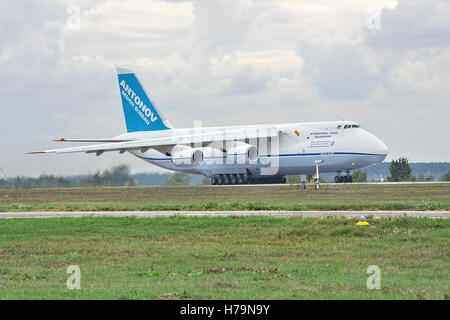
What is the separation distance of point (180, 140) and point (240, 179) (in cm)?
611

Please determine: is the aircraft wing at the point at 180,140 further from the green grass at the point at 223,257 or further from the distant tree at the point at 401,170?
the green grass at the point at 223,257

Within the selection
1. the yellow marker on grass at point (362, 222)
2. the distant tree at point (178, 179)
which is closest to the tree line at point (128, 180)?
the distant tree at point (178, 179)

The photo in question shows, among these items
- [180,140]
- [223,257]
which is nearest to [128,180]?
[180,140]

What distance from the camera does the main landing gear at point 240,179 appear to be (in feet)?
202

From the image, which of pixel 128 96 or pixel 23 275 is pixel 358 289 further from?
pixel 128 96

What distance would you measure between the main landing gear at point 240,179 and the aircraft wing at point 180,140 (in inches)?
139

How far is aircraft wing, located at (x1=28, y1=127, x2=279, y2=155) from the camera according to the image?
5703 cm

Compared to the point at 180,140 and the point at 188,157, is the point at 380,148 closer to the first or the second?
the point at 188,157

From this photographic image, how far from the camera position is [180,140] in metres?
59.4

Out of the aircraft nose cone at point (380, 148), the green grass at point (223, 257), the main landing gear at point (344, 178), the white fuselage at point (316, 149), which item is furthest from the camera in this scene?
the main landing gear at point (344, 178)

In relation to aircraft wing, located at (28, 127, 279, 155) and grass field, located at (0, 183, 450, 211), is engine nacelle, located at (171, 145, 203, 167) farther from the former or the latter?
grass field, located at (0, 183, 450, 211)

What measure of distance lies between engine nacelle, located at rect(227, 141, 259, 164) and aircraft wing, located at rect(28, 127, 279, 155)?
97cm

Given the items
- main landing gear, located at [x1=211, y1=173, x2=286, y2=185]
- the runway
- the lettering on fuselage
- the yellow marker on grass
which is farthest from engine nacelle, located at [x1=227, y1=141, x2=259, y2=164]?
the yellow marker on grass

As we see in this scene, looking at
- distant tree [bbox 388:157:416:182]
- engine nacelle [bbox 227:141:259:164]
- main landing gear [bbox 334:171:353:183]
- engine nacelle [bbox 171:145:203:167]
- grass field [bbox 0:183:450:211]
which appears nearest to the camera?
grass field [bbox 0:183:450:211]
